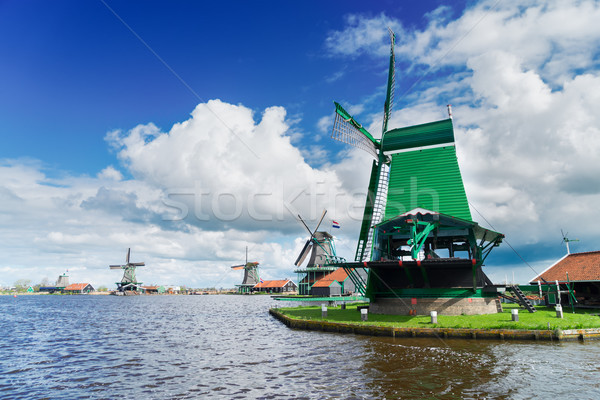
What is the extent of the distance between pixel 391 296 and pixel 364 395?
18174mm

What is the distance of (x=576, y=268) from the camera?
3102 centimetres

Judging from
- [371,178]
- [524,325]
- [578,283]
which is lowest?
[524,325]

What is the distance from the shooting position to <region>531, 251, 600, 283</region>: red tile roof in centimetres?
2917

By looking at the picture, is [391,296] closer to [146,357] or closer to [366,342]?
[366,342]

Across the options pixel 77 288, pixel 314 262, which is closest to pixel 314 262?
pixel 314 262

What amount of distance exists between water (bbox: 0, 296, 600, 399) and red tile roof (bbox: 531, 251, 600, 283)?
14.3m

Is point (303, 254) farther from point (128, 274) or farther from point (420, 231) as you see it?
point (128, 274)

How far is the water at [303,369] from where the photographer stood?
11977mm

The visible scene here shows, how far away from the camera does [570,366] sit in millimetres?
14133

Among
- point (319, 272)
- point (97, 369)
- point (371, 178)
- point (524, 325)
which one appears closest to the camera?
point (97, 369)

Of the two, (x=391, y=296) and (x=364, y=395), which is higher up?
(x=391, y=296)

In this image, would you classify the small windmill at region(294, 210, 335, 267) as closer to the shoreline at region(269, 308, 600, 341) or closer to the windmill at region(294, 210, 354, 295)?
the windmill at region(294, 210, 354, 295)

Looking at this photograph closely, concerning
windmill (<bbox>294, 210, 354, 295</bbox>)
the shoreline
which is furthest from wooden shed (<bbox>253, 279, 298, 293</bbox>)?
the shoreline

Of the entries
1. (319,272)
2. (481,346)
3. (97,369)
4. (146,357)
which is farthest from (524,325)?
(319,272)
